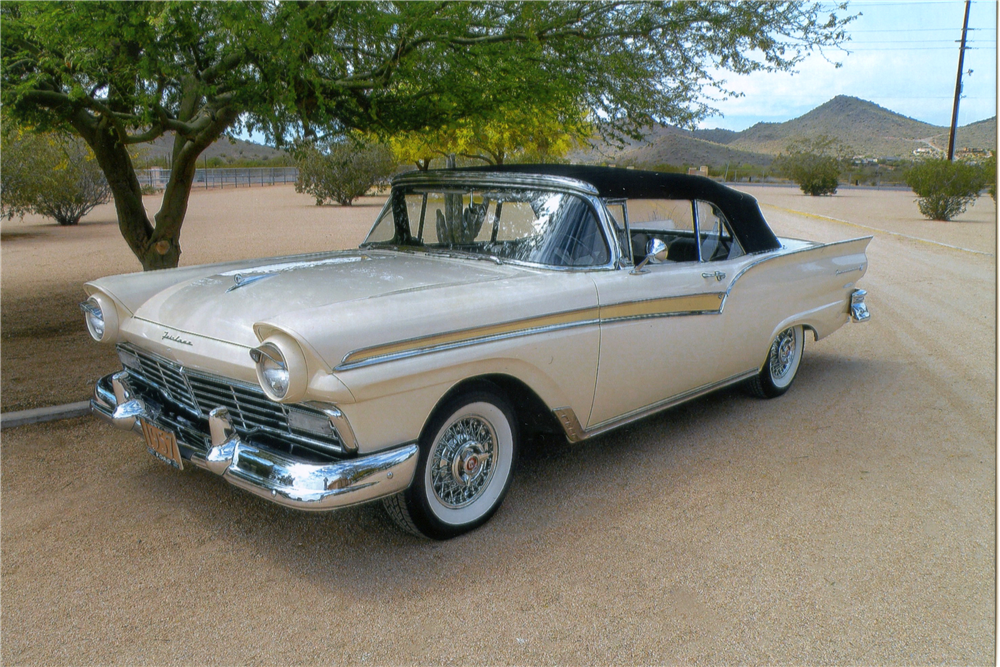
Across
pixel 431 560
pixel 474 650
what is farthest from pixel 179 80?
pixel 474 650

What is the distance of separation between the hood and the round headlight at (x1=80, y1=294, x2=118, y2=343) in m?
0.15

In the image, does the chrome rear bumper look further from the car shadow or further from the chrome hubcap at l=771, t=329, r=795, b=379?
the car shadow

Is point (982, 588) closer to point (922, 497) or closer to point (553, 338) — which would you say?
point (922, 497)

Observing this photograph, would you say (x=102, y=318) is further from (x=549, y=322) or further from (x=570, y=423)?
(x=570, y=423)

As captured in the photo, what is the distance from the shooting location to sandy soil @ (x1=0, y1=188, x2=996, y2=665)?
8.26 ft

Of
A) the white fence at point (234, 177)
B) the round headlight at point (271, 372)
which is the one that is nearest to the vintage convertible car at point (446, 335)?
the round headlight at point (271, 372)

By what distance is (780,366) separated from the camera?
5.32 meters

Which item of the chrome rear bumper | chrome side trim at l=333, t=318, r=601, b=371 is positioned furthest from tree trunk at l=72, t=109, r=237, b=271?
the chrome rear bumper

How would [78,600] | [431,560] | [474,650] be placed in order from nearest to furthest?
[474,650] → [78,600] → [431,560]

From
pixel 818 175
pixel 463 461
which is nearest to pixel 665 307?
pixel 463 461

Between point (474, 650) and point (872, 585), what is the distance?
1.60 metres

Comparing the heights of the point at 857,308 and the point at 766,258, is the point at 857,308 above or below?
below

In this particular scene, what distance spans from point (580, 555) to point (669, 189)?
2.31 m

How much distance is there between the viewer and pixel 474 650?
2.47m
